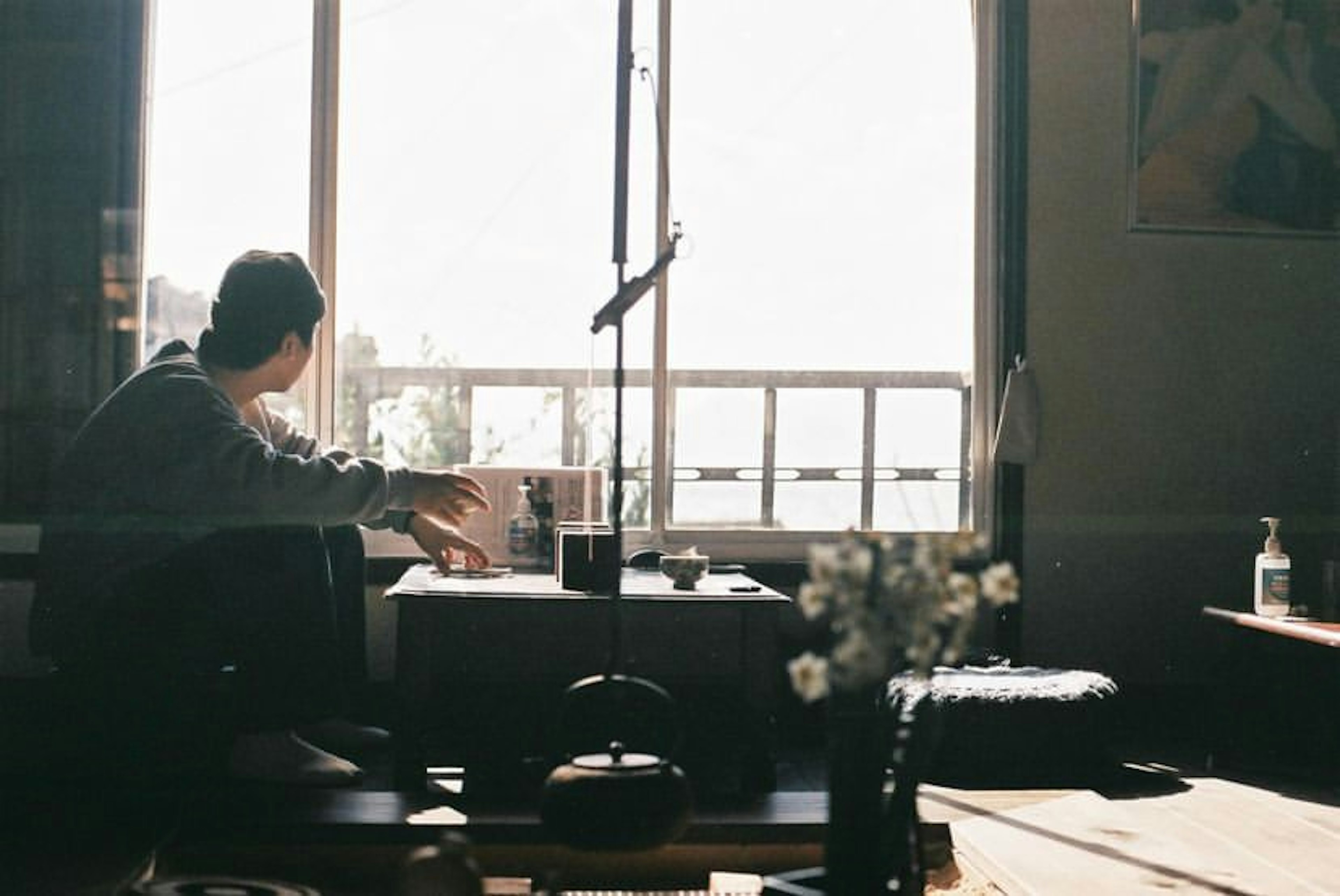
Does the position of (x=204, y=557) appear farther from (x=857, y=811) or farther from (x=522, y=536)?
(x=857, y=811)

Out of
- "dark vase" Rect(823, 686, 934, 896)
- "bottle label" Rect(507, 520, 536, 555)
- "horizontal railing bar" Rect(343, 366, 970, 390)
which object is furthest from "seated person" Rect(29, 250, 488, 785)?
"dark vase" Rect(823, 686, 934, 896)

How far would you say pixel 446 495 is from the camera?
3.32 metres

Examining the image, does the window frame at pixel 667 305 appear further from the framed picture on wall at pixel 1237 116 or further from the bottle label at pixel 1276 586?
the bottle label at pixel 1276 586

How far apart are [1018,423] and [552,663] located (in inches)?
73.6

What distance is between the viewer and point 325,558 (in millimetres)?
3168

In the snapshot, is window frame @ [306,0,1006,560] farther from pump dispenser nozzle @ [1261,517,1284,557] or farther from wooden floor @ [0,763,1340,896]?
wooden floor @ [0,763,1340,896]

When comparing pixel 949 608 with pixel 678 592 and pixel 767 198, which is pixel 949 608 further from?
pixel 767 198

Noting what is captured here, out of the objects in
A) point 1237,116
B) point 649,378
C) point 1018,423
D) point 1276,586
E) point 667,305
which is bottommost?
point 1276,586

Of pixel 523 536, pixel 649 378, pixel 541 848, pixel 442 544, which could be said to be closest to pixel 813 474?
pixel 649 378

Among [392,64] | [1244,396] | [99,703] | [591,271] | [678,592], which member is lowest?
[99,703]

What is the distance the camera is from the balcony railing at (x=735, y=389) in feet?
14.8

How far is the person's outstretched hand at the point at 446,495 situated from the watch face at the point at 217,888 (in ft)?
4.29

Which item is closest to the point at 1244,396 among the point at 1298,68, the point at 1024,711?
the point at 1298,68

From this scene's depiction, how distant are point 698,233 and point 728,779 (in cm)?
179
